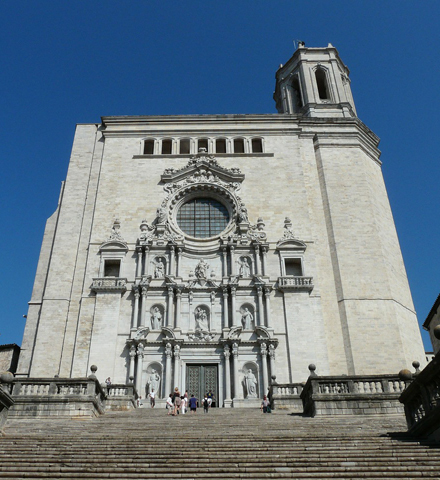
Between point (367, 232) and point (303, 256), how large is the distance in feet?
11.1

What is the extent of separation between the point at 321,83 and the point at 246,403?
2113cm

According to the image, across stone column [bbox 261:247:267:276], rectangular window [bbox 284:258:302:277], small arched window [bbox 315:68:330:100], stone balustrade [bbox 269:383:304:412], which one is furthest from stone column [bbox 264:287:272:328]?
small arched window [bbox 315:68:330:100]

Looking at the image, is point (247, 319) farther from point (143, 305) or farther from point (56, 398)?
point (56, 398)

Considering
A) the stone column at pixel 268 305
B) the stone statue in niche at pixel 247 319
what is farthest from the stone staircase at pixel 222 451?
the stone statue in niche at pixel 247 319

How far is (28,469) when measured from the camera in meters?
8.45

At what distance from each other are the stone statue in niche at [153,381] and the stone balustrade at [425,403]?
11.5m

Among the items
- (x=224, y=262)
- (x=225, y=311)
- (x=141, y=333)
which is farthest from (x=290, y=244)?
(x=141, y=333)

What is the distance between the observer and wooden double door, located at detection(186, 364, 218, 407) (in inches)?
820

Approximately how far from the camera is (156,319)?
22.1 meters

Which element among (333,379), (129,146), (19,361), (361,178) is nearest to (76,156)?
(129,146)

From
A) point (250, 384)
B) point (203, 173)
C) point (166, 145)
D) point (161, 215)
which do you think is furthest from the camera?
point (166, 145)

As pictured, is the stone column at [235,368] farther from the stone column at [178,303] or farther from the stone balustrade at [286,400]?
the stone balustrade at [286,400]

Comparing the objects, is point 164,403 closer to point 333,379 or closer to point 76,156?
point 333,379

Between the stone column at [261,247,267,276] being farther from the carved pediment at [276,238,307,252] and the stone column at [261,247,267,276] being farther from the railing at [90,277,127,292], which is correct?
the railing at [90,277,127,292]
